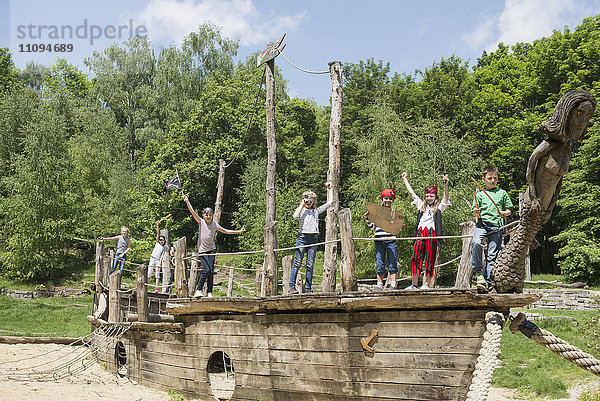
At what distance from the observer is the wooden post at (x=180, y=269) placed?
9445mm

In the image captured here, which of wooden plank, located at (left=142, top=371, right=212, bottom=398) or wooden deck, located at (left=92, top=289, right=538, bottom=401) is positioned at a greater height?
wooden deck, located at (left=92, top=289, right=538, bottom=401)

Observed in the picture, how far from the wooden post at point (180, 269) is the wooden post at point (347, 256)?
3410 millimetres

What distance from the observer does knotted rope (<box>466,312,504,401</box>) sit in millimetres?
5867

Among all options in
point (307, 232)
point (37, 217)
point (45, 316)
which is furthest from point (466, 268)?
point (37, 217)

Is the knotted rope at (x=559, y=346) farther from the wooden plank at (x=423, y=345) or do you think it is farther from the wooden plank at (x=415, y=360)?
the wooden plank at (x=415, y=360)

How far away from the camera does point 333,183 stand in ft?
28.8

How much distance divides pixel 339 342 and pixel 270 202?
338cm

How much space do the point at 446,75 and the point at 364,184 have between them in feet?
46.9

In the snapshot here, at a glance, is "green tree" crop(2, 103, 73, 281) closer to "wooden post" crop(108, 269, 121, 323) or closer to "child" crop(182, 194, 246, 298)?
→ "wooden post" crop(108, 269, 121, 323)

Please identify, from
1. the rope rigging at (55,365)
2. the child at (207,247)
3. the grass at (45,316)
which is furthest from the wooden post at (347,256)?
the grass at (45,316)

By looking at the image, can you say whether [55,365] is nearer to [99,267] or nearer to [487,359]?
[99,267]

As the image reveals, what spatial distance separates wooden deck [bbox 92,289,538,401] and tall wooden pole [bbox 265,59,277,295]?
48 cm

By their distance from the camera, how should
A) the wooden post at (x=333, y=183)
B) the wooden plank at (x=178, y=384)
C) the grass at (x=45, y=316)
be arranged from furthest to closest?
the grass at (x=45, y=316) → the wooden plank at (x=178, y=384) → the wooden post at (x=333, y=183)

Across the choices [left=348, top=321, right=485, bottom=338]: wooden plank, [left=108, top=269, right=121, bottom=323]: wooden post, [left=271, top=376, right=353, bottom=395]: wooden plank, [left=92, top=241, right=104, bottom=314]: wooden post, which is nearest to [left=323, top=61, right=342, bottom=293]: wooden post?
[left=348, top=321, right=485, bottom=338]: wooden plank
